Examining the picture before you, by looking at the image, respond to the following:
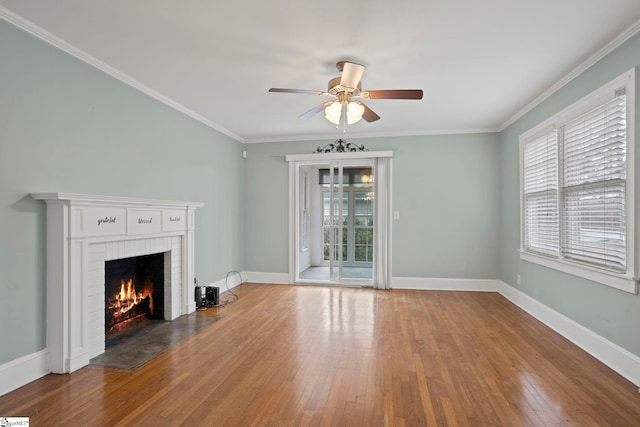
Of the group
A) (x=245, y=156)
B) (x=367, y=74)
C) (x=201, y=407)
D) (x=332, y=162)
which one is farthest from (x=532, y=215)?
(x=245, y=156)

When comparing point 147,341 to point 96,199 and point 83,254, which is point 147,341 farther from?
point 96,199

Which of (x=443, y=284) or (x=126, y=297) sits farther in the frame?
(x=443, y=284)

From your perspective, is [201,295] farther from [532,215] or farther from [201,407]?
[532,215]

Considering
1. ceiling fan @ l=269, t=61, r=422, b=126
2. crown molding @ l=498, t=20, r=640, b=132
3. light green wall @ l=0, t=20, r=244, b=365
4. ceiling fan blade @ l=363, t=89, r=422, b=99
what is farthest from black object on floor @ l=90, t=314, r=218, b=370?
crown molding @ l=498, t=20, r=640, b=132

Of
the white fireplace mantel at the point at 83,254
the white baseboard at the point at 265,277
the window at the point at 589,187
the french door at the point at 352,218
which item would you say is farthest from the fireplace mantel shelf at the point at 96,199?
the window at the point at 589,187

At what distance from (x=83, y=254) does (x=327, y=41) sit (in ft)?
8.34

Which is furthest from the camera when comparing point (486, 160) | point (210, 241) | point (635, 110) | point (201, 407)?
point (486, 160)

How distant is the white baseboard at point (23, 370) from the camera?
2.26 meters

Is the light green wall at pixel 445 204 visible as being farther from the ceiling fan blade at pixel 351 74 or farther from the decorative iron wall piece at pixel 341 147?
the ceiling fan blade at pixel 351 74

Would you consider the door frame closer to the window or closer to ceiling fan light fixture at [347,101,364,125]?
the window

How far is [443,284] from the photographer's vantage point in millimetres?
5469

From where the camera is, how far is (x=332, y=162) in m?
5.87

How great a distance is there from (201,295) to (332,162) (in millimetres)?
2990

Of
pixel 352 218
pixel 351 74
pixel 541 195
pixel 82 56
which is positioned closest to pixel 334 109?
pixel 351 74
